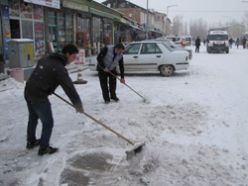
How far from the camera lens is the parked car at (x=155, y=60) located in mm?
16281

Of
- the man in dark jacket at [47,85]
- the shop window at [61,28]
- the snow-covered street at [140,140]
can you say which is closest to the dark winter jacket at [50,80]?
the man in dark jacket at [47,85]

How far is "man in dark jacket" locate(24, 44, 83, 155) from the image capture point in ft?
18.4

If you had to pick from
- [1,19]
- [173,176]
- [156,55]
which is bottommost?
[173,176]

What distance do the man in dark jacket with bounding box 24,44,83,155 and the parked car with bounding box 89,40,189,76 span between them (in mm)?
10628

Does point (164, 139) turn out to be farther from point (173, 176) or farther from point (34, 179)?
point (34, 179)

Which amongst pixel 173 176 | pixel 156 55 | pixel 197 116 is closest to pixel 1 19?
pixel 156 55

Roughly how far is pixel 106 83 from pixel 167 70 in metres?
6.94

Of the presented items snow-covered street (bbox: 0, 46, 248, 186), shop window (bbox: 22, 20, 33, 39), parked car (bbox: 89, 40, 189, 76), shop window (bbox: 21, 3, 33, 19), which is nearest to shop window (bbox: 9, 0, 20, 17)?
shop window (bbox: 21, 3, 33, 19)

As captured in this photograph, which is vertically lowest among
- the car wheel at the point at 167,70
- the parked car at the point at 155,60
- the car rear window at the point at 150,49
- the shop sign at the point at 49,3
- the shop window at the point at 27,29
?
the car wheel at the point at 167,70

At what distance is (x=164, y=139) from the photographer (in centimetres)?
701

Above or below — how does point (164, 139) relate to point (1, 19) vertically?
below

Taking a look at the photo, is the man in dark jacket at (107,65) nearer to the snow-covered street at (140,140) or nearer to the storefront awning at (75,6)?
the snow-covered street at (140,140)

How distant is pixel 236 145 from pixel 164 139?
1254 mm

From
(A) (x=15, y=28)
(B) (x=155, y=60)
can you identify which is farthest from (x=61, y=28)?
(B) (x=155, y=60)
